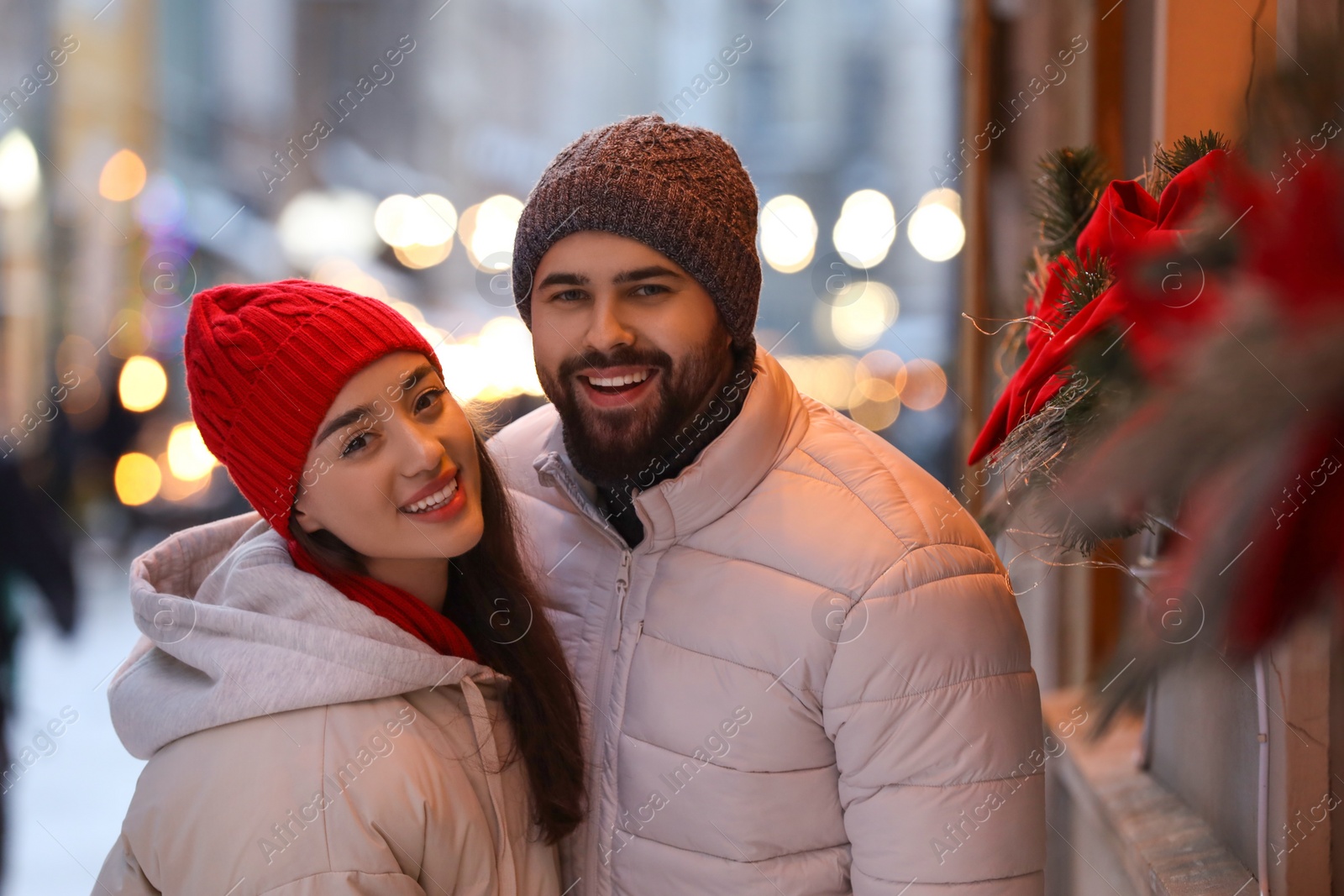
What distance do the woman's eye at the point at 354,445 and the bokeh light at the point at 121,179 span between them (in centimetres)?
604

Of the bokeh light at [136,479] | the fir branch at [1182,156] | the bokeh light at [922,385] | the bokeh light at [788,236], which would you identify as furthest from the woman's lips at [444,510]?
the bokeh light at [136,479]

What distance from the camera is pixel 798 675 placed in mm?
1365

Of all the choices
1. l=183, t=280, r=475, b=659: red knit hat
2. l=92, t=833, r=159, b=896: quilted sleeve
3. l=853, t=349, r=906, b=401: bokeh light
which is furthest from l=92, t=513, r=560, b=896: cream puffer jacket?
l=853, t=349, r=906, b=401: bokeh light

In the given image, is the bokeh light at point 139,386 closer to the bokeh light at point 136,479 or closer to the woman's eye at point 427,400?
the bokeh light at point 136,479

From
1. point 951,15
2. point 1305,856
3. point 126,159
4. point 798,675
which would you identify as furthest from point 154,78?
point 1305,856

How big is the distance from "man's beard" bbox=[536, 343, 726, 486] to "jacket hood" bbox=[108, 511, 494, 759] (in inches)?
13.7

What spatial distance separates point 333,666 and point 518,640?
0.31 meters

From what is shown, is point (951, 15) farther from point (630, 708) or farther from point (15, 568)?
point (15, 568)

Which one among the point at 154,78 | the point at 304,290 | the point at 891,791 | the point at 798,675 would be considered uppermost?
the point at 154,78

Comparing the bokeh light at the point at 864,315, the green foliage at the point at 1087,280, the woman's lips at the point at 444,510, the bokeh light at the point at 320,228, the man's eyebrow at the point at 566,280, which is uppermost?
the bokeh light at the point at 320,228

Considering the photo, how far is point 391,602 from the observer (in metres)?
1.43

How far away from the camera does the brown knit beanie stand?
143 centimetres

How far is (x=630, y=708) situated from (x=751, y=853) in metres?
0.26

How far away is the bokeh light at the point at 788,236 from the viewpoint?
469 cm
